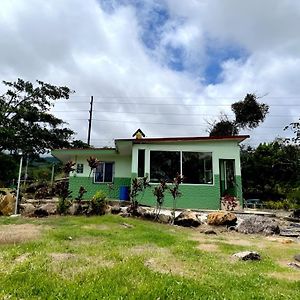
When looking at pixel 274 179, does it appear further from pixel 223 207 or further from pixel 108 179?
pixel 108 179

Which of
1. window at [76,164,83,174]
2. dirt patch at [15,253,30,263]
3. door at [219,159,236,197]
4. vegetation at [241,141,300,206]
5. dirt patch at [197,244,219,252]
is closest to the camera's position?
dirt patch at [15,253,30,263]

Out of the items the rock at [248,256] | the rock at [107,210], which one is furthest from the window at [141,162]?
the rock at [248,256]

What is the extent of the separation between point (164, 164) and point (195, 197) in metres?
2.22

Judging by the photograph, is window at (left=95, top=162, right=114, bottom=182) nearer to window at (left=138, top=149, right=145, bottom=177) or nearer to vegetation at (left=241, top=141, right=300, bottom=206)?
window at (left=138, top=149, right=145, bottom=177)

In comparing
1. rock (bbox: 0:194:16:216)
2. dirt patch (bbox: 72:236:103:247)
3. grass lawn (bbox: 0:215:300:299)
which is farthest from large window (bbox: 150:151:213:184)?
dirt patch (bbox: 72:236:103:247)

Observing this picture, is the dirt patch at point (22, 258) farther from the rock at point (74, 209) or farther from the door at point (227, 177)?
the door at point (227, 177)

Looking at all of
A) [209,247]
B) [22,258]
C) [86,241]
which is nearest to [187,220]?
[209,247]

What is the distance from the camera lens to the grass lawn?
4.20 m

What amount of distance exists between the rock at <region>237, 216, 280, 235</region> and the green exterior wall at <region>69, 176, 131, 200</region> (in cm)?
776

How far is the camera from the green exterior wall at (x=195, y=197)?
605 inches

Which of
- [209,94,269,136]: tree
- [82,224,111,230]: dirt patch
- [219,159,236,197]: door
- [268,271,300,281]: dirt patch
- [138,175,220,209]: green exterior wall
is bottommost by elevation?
[268,271,300,281]: dirt patch

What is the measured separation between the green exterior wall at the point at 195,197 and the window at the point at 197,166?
1.37ft

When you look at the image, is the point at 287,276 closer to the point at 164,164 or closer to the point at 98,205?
the point at 98,205

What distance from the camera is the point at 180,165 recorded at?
52.3 ft
